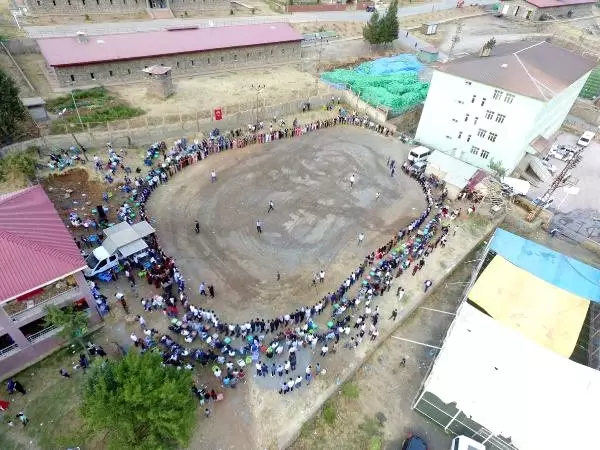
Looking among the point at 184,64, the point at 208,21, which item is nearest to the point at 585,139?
the point at 184,64

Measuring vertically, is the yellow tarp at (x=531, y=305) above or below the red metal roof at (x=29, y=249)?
below

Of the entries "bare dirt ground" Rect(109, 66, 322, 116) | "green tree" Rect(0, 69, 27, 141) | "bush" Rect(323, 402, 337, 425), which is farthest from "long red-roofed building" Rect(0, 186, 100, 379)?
"bare dirt ground" Rect(109, 66, 322, 116)

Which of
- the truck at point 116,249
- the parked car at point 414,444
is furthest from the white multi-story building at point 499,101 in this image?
the truck at point 116,249

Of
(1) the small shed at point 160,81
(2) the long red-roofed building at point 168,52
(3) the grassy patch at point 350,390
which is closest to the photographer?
(3) the grassy patch at point 350,390

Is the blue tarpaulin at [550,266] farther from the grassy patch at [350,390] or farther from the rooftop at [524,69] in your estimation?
the rooftop at [524,69]

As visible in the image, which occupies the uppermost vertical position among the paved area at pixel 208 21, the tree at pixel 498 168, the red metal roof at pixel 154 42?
the red metal roof at pixel 154 42

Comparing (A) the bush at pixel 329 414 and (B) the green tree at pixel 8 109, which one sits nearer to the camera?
(A) the bush at pixel 329 414

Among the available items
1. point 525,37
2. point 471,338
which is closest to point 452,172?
point 471,338

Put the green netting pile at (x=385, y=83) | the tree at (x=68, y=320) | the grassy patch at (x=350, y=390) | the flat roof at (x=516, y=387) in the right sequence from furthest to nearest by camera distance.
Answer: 1. the green netting pile at (x=385, y=83)
2. the grassy patch at (x=350, y=390)
3. the tree at (x=68, y=320)
4. the flat roof at (x=516, y=387)
